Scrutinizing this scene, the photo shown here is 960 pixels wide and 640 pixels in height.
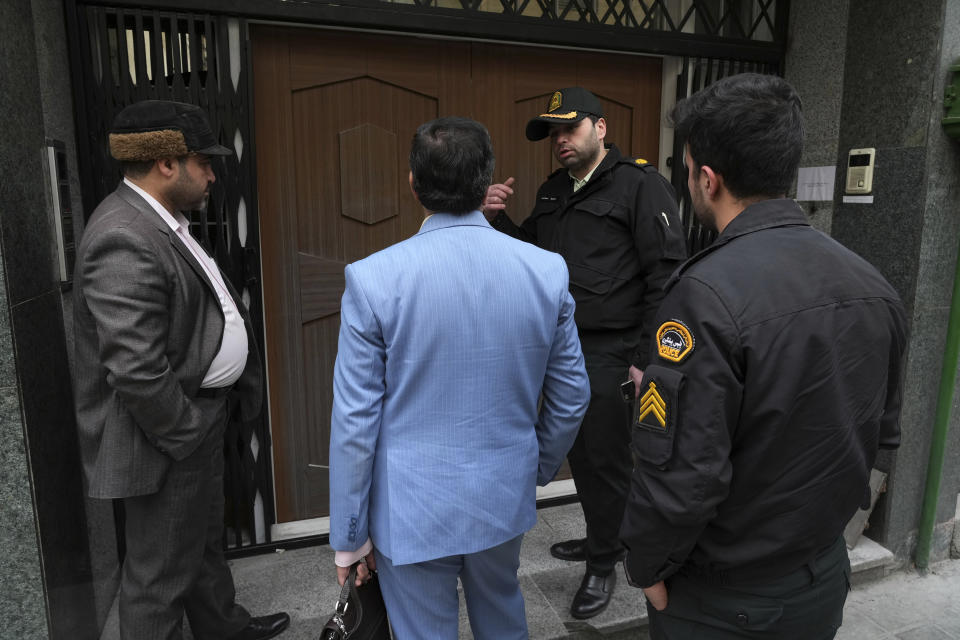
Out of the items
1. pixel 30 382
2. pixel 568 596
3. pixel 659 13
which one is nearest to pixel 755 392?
pixel 568 596

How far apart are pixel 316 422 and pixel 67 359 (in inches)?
45.9

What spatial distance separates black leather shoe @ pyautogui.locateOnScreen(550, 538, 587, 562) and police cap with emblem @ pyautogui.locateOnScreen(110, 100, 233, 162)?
2.30 meters

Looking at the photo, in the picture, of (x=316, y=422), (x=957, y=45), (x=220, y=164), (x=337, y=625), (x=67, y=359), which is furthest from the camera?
(x=316, y=422)

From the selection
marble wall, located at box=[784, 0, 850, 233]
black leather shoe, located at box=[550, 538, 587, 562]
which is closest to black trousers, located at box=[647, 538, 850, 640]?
black leather shoe, located at box=[550, 538, 587, 562]

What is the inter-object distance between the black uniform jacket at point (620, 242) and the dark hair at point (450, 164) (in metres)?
1.05

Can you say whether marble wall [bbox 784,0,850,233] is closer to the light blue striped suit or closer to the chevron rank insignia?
the light blue striped suit

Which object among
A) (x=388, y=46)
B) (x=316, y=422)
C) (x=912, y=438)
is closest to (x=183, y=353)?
(x=316, y=422)

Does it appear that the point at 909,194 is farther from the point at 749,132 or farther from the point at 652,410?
the point at 652,410

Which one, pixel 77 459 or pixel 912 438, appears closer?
pixel 77 459

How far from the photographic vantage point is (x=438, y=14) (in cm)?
285

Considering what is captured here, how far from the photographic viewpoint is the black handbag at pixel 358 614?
1.66m

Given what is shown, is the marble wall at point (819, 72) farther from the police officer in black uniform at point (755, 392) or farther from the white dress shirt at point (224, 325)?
the white dress shirt at point (224, 325)

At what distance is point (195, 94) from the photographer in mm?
2621

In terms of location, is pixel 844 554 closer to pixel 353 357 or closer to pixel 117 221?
pixel 353 357
